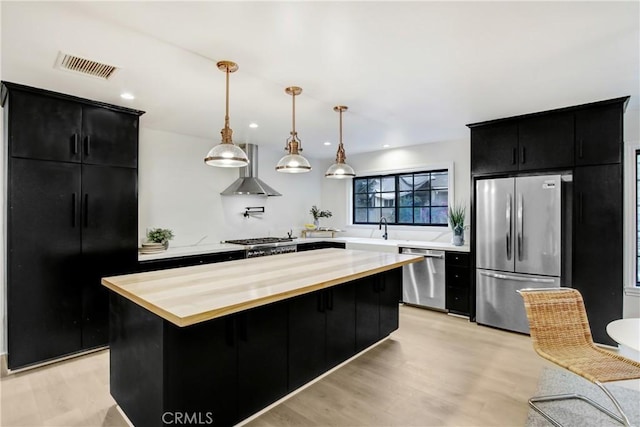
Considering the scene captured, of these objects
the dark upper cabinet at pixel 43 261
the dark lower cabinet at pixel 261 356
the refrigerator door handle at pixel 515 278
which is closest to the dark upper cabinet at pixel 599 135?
the refrigerator door handle at pixel 515 278

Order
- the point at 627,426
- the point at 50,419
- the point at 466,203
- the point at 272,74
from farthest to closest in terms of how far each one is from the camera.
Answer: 1. the point at 466,203
2. the point at 272,74
3. the point at 50,419
4. the point at 627,426

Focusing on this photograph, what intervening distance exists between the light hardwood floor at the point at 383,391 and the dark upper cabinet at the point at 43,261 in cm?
25

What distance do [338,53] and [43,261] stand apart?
302 cm

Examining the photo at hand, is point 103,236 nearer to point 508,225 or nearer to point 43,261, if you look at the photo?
point 43,261

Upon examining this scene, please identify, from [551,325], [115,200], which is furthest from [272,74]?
[551,325]

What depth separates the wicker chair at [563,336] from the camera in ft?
7.13

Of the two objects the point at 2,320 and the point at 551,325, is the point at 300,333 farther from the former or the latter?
the point at 2,320

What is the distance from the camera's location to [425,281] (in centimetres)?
459

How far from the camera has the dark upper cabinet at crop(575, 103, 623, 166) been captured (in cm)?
327

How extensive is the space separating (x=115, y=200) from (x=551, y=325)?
3931mm

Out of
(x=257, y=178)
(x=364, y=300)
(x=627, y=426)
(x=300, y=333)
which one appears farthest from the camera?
(x=257, y=178)

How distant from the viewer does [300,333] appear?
2418mm

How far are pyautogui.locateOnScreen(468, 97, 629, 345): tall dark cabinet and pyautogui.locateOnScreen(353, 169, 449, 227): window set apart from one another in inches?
61.5

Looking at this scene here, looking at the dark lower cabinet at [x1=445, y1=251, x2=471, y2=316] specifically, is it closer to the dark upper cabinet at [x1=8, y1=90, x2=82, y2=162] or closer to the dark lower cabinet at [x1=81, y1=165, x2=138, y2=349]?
the dark lower cabinet at [x1=81, y1=165, x2=138, y2=349]
